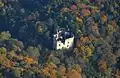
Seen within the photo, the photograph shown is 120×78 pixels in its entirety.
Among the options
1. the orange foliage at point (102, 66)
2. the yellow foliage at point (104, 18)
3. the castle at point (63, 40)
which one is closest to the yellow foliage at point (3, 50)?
the castle at point (63, 40)

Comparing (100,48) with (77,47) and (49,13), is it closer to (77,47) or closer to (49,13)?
(77,47)

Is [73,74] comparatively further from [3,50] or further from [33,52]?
[3,50]

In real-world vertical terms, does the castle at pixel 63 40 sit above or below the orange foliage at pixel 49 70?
above

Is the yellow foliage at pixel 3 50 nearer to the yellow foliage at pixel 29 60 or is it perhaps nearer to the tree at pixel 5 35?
the yellow foliage at pixel 29 60

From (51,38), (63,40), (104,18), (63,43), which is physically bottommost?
(63,43)

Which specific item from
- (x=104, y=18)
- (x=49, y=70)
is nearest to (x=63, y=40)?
(x=49, y=70)

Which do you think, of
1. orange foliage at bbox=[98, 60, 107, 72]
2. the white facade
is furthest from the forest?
the white facade

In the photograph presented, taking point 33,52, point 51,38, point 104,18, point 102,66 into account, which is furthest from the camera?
point 104,18
